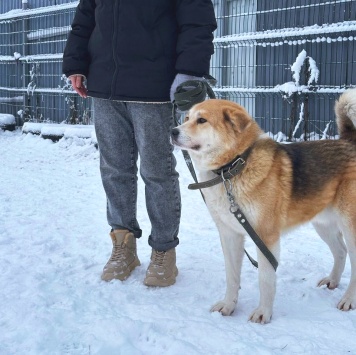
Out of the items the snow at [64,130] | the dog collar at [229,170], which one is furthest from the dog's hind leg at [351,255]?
the snow at [64,130]

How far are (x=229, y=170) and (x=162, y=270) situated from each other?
0.85 meters

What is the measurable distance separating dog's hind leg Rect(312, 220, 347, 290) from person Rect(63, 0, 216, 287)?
929 mm

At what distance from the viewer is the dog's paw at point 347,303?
2.68 metres

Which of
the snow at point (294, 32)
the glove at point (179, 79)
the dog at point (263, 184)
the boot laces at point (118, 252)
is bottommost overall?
the boot laces at point (118, 252)

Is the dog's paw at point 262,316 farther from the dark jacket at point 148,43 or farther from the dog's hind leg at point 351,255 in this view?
the dark jacket at point 148,43

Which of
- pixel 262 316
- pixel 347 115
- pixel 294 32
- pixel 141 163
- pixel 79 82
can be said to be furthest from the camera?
pixel 294 32

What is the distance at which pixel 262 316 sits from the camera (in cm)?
251

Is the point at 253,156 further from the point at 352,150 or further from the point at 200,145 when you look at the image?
the point at 352,150

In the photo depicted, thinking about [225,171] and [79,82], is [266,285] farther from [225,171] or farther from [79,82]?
[79,82]

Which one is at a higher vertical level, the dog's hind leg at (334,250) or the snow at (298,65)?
the snow at (298,65)

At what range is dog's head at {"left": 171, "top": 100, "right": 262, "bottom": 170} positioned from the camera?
259cm

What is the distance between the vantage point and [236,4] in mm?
8258

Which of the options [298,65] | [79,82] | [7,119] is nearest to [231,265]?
[79,82]

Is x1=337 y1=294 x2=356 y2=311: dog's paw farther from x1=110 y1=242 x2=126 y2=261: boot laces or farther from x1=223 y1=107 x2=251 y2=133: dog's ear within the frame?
x1=110 y1=242 x2=126 y2=261: boot laces
